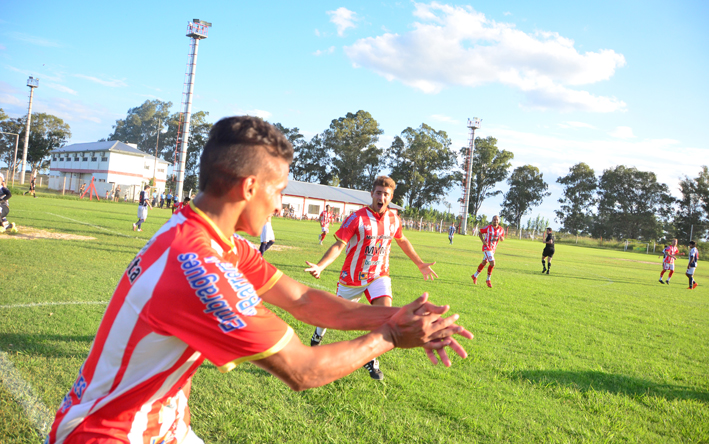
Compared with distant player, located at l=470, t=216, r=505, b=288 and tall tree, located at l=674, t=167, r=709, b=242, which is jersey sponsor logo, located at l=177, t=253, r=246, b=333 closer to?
distant player, located at l=470, t=216, r=505, b=288

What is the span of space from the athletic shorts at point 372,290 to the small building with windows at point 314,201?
55.3 m

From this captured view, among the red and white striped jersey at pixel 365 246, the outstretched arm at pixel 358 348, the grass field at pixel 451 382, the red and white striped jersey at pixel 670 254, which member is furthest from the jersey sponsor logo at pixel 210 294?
the red and white striped jersey at pixel 670 254

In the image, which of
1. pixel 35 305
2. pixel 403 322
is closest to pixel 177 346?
pixel 403 322

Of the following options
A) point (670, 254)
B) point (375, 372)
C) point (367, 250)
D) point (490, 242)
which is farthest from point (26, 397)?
point (670, 254)

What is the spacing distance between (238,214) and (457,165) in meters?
88.9

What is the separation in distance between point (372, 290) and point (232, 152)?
A: 4467 mm

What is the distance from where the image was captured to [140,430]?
68.4 inches

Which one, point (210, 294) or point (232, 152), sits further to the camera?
point (232, 152)

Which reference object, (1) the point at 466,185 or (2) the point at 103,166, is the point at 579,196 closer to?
(1) the point at 466,185

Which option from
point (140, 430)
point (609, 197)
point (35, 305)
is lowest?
point (35, 305)

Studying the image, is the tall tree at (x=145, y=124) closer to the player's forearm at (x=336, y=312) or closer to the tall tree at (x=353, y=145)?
the tall tree at (x=353, y=145)

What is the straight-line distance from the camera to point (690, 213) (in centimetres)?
7681

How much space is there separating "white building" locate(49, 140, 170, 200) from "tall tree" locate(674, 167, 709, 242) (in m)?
84.4

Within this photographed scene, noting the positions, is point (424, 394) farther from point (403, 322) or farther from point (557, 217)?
point (557, 217)
